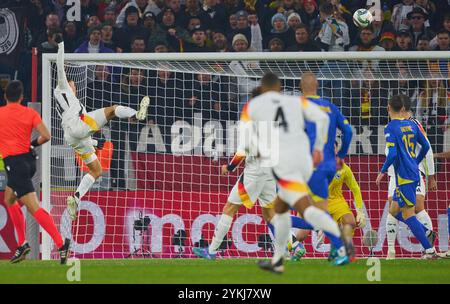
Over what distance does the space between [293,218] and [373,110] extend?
371cm

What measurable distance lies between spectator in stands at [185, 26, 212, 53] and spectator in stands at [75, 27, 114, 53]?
58.4 inches

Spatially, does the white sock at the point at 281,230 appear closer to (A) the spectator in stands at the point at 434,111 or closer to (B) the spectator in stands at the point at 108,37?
(A) the spectator in stands at the point at 434,111

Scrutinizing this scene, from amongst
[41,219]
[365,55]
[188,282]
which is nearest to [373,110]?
[365,55]

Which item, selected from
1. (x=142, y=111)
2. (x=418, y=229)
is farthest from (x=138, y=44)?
(x=418, y=229)

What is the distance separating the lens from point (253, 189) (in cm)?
1473

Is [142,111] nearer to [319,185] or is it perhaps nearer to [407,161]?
[407,161]

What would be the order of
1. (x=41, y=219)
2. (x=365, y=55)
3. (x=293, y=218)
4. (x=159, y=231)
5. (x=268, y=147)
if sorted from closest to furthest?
(x=268, y=147) → (x=41, y=219) → (x=293, y=218) → (x=365, y=55) → (x=159, y=231)

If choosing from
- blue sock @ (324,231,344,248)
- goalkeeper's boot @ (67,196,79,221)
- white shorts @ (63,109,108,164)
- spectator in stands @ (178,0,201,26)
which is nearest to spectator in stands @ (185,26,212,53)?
spectator in stands @ (178,0,201,26)

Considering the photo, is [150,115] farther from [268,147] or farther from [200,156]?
[268,147]

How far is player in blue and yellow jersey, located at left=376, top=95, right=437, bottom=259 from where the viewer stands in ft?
49.4

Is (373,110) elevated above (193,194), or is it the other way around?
(373,110)

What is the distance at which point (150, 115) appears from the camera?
59.2 ft

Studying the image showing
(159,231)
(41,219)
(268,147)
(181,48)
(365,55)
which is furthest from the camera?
(181,48)

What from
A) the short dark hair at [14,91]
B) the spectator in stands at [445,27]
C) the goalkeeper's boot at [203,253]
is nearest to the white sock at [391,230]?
the goalkeeper's boot at [203,253]
